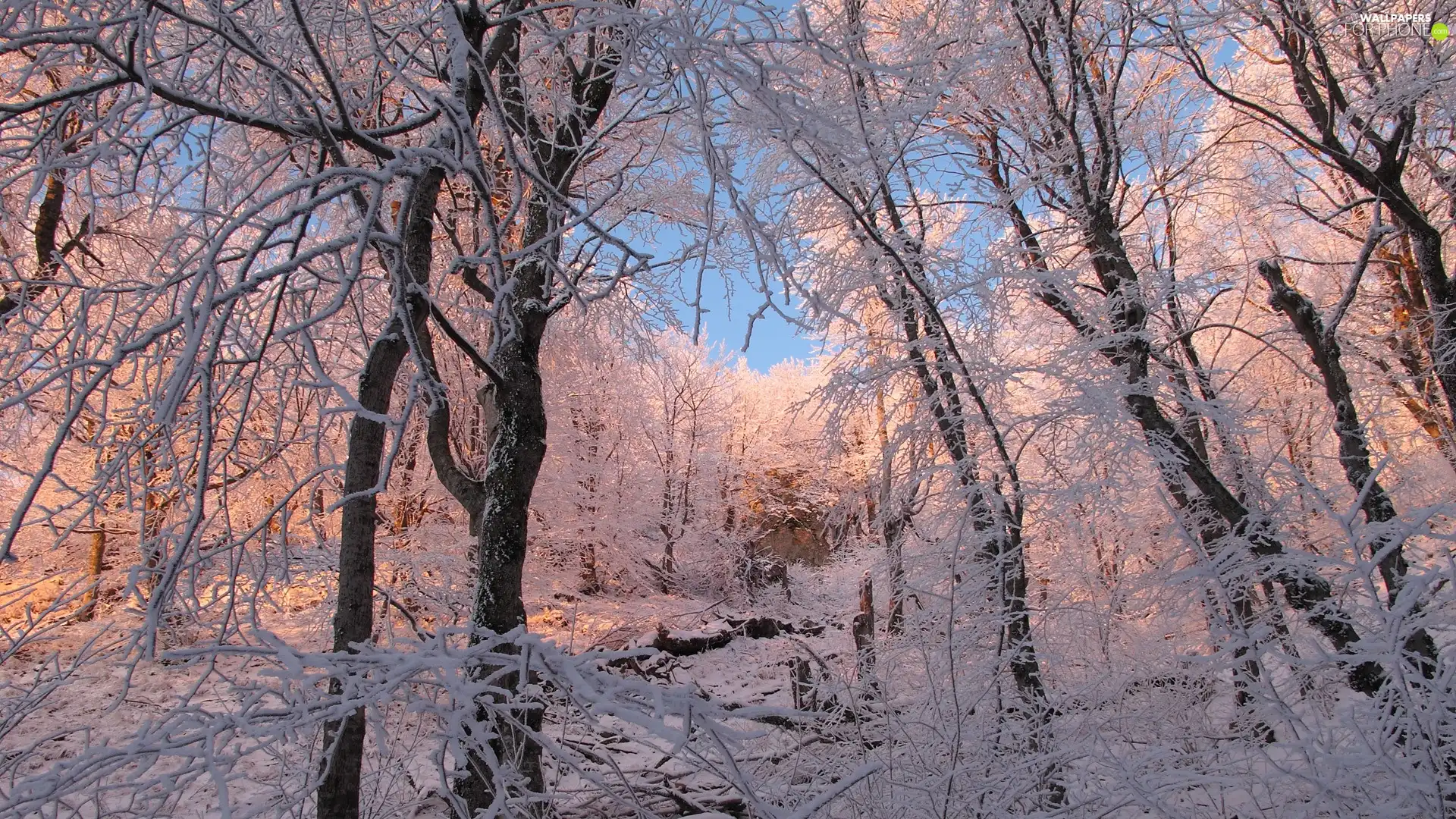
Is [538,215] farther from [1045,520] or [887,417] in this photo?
[1045,520]

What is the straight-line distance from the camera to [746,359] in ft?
15.8

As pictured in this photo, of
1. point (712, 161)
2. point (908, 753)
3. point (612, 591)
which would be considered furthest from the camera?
point (612, 591)

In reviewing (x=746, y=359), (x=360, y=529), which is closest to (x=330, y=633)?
(x=360, y=529)

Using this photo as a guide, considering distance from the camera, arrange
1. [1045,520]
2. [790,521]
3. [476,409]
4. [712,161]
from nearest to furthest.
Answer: [712,161] < [1045,520] < [476,409] < [790,521]

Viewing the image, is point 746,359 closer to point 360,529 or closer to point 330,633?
point 360,529

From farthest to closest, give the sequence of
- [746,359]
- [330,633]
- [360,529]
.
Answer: [330,633] → [746,359] → [360,529]

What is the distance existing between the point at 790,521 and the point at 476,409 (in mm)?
16709

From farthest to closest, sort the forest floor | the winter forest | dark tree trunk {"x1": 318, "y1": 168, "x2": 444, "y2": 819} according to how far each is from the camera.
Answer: the forest floor
dark tree trunk {"x1": 318, "y1": 168, "x2": 444, "y2": 819}
the winter forest

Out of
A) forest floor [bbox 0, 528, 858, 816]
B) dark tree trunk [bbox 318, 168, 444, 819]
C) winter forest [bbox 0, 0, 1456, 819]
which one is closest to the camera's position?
winter forest [bbox 0, 0, 1456, 819]

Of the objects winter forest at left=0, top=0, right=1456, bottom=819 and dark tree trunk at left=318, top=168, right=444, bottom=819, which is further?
dark tree trunk at left=318, top=168, right=444, bottom=819

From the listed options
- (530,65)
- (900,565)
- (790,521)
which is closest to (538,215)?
(530,65)

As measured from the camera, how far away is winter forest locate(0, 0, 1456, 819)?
53.7 inches

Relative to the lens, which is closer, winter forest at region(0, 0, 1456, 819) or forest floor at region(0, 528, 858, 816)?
winter forest at region(0, 0, 1456, 819)

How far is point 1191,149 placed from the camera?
21.8ft
